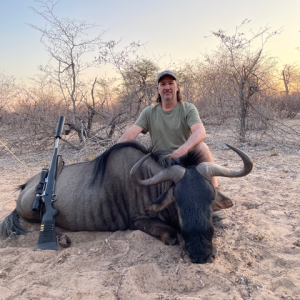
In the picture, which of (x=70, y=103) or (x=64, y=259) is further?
(x=70, y=103)

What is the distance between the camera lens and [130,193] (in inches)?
121

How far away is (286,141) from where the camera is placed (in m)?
7.26

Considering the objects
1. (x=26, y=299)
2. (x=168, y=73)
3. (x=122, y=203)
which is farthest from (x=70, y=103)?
(x=26, y=299)

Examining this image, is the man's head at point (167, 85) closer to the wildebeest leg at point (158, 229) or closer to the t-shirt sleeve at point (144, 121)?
the t-shirt sleeve at point (144, 121)

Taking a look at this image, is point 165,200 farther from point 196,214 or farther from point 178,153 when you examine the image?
point 178,153

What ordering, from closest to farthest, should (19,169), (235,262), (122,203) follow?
(235,262)
(122,203)
(19,169)

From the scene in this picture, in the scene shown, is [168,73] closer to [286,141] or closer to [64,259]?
[64,259]

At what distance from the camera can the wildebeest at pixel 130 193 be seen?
2.40m

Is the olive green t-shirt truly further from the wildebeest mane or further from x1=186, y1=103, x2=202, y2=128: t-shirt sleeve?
the wildebeest mane

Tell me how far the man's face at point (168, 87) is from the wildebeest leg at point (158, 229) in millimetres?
1850

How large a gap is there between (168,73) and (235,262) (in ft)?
8.71

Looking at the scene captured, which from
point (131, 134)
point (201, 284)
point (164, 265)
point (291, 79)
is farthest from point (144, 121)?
point (291, 79)

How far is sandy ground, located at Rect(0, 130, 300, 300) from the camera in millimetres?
1808

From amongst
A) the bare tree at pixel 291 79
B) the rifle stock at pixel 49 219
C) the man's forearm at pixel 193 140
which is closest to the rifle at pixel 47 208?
the rifle stock at pixel 49 219
